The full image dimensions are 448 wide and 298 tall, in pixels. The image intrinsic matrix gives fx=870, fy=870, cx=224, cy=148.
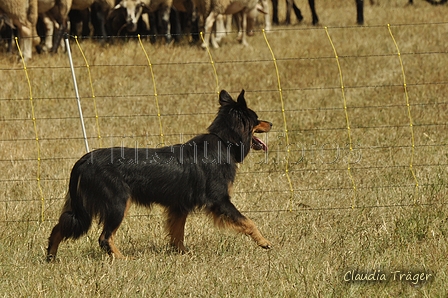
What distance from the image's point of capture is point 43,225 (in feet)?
23.5


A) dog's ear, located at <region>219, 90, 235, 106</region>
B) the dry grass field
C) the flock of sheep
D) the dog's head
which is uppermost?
the flock of sheep

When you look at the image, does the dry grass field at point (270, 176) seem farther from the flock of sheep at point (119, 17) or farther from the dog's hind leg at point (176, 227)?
the flock of sheep at point (119, 17)

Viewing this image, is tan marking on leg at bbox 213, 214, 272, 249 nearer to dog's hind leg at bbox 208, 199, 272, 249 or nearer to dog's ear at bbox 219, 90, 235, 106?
dog's hind leg at bbox 208, 199, 272, 249

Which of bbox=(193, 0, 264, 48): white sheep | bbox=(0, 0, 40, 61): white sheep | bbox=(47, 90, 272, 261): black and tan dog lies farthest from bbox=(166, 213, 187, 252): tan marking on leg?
bbox=(193, 0, 264, 48): white sheep

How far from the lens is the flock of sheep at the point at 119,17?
50.1 feet

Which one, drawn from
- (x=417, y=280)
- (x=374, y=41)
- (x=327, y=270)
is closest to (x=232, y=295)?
(x=327, y=270)

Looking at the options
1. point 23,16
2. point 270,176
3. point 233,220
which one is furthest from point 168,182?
point 23,16

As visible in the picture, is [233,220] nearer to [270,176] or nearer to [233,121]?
[233,121]

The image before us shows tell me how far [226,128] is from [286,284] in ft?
4.68

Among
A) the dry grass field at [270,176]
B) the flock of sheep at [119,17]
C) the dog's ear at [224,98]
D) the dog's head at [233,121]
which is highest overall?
the flock of sheep at [119,17]

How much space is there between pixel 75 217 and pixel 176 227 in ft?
2.58

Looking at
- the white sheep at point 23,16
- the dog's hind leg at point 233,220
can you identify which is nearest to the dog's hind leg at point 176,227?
the dog's hind leg at point 233,220

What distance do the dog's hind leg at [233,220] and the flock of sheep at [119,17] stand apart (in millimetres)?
9118

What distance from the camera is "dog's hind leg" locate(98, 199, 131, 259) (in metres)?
6.05
